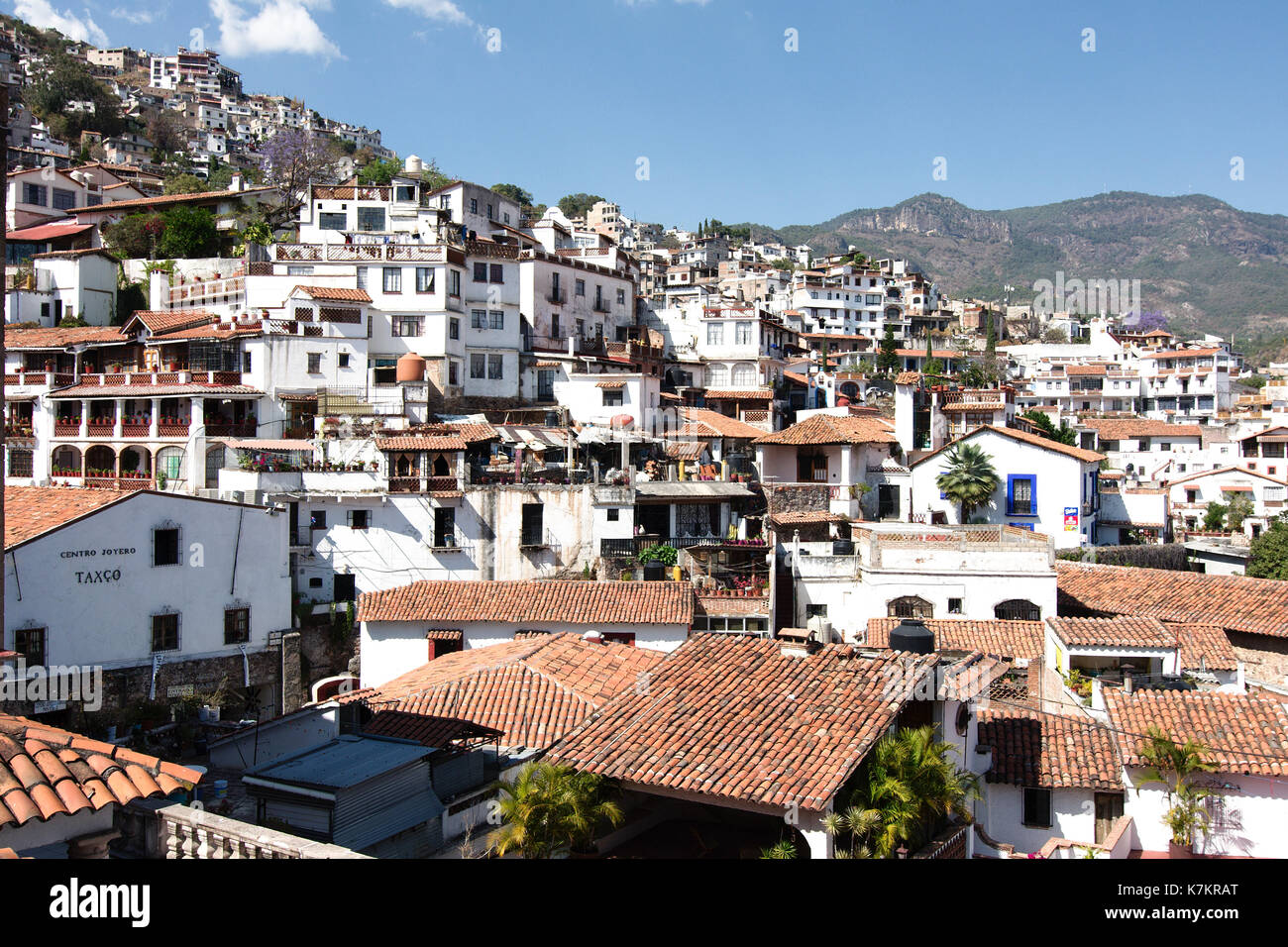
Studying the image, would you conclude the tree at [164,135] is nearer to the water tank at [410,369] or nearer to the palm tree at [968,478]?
the water tank at [410,369]

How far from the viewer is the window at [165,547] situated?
24297mm

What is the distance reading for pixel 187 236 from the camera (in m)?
51.2

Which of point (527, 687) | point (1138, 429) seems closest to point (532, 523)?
point (527, 687)

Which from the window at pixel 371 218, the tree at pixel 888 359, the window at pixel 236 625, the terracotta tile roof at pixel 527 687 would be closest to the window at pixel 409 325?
the window at pixel 371 218

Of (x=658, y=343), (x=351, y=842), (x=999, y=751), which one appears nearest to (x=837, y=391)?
(x=658, y=343)

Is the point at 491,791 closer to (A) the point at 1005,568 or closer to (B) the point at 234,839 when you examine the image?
(B) the point at 234,839

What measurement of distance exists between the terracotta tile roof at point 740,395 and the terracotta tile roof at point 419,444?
65.4 ft

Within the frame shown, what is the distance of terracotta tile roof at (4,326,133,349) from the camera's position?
1602 inches

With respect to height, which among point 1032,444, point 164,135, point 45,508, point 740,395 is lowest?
point 45,508

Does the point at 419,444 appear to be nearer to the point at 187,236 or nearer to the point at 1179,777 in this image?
the point at 1179,777

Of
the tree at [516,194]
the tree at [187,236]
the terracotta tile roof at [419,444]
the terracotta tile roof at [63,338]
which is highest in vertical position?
the tree at [516,194]

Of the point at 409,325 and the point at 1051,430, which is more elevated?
the point at 409,325

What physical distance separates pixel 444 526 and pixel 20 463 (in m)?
19.6

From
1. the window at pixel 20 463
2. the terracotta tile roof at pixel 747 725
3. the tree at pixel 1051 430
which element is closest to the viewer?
the terracotta tile roof at pixel 747 725
